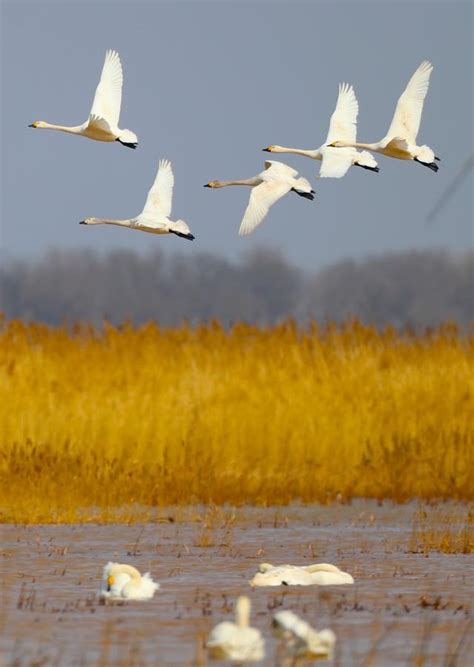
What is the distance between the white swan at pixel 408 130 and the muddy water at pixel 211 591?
2.23 m

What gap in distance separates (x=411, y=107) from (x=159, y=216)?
1.71m

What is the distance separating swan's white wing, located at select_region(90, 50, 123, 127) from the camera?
10695 mm

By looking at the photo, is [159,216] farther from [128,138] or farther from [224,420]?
[224,420]

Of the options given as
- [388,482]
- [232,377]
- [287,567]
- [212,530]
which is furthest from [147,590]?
[232,377]

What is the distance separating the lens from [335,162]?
9.94 meters

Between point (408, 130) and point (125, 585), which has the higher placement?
point (408, 130)

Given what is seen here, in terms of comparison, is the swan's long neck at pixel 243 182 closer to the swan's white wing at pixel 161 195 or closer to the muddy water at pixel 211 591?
the swan's white wing at pixel 161 195

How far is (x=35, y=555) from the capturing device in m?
10.1

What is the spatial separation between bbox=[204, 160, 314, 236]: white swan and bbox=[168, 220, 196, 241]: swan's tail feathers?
31 cm

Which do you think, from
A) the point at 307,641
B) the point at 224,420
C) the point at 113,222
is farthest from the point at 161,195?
the point at 307,641

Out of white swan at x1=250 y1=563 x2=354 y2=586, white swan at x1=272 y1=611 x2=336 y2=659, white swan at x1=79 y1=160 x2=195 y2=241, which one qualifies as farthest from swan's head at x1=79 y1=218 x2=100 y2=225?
white swan at x1=272 y1=611 x2=336 y2=659

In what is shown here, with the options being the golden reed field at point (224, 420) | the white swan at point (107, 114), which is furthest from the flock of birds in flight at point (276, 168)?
the golden reed field at point (224, 420)

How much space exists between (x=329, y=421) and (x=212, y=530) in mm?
3883

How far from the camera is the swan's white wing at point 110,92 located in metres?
10.7
